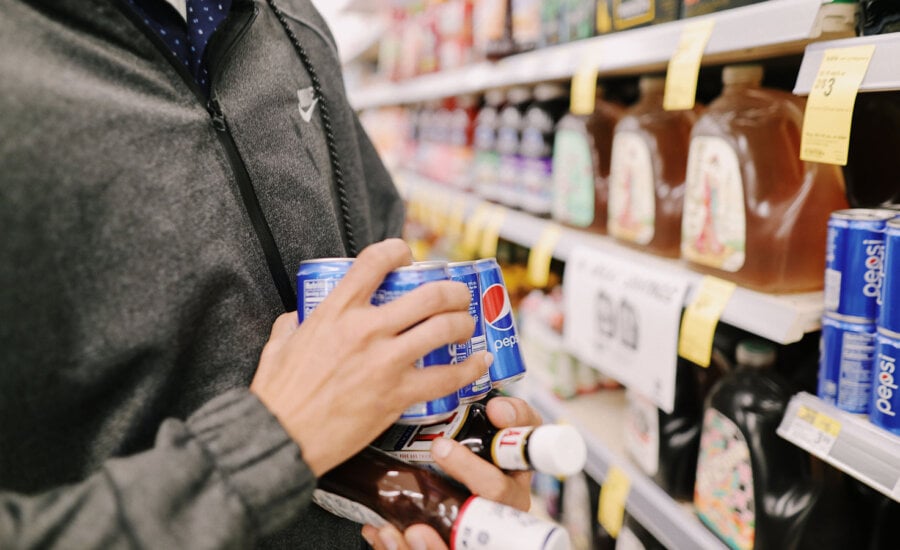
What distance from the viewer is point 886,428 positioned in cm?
80

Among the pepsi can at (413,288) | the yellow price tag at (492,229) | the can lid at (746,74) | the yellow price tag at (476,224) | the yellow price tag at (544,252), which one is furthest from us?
the yellow price tag at (476,224)

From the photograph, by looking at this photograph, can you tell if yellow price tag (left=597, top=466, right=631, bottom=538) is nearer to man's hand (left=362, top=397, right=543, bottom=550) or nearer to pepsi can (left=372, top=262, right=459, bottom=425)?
man's hand (left=362, top=397, right=543, bottom=550)

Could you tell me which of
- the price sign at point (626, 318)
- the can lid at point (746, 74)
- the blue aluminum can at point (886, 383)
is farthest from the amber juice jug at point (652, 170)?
the blue aluminum can at point (886, 383)

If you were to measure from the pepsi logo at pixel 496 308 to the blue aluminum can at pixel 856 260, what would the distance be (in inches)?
18.6

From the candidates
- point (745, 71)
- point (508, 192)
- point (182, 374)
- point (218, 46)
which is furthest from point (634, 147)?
point (182, 374)

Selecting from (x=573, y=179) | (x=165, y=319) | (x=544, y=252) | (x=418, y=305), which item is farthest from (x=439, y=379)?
(x=573, y=179)

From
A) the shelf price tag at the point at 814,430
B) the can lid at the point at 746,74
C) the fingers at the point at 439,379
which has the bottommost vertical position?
the shelf price tag at the point at 814,430

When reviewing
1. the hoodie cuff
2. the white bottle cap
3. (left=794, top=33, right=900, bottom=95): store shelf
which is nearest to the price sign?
(left=794, top=33, right=900, bottom=95): store shelf

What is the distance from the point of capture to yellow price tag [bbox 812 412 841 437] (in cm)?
85

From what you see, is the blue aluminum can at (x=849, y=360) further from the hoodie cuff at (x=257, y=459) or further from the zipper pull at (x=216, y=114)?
the zipper pull at (x=216, y=114)

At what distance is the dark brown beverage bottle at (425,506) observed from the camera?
56 centimetres

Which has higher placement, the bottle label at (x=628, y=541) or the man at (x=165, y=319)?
the man at (x=165, y=319)

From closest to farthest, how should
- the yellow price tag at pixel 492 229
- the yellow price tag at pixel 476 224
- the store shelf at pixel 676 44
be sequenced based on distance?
1. the store shelf at pixel 676 44
2. the yellow price tag at pixel 492 229
3. the yellow price tag at pixel 476 224

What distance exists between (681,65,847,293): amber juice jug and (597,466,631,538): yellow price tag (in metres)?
0.53
